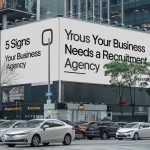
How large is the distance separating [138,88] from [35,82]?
47.9 feet

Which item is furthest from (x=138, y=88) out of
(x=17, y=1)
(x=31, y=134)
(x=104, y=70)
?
(x=31, y=134)

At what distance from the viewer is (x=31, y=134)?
957 inches

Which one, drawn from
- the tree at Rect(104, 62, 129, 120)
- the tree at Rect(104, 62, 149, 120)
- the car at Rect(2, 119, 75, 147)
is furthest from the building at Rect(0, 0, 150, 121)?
the car at Rect(2, 119, 75, 147)

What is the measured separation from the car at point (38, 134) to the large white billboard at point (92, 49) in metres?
28.4

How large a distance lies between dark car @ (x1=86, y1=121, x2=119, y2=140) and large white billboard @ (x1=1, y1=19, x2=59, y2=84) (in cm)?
1695

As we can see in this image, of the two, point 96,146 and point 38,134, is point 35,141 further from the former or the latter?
point 96,146

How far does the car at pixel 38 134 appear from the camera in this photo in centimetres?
2406

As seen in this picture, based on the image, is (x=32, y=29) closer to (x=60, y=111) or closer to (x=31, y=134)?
(x=60, y=111)

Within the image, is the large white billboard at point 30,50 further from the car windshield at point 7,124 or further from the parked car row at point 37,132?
the parked car row at point 37,132

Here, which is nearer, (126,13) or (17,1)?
(17,1)

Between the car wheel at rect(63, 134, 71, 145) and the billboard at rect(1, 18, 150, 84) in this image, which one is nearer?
the car wheel at rect(63, 134, 71, 145)

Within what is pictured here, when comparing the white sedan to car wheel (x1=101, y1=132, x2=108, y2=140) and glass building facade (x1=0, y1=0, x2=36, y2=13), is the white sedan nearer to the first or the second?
car wheel (x1=101, y1=132, x2=108, y2=140)

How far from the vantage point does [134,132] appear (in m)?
35.7

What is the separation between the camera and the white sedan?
35.7 m
